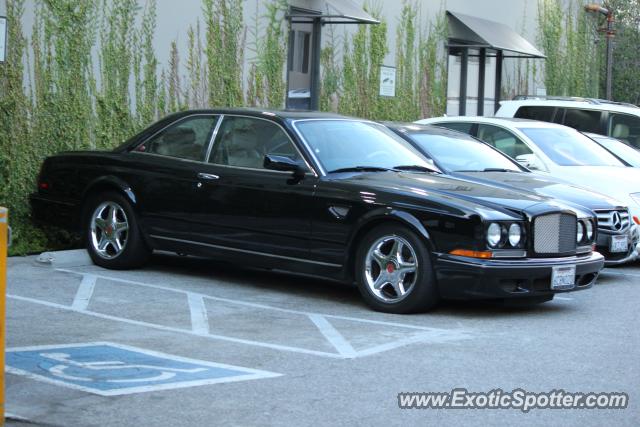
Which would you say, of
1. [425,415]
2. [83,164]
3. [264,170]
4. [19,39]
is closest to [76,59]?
[19,39]

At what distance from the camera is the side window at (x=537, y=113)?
17.4 metres

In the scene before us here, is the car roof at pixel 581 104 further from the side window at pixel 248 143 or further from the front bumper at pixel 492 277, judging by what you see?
the front bumper at pixel 492 277

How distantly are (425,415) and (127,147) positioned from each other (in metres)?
5.76

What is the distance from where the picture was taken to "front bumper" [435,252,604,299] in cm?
860

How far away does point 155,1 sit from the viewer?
49.5ft

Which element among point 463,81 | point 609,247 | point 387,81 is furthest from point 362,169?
point 463,81

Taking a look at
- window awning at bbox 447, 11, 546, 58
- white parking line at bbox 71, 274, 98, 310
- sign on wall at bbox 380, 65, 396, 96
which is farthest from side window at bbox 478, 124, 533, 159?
window awning at bbox 447, 11, 546, 58

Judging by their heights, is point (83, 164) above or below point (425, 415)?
above

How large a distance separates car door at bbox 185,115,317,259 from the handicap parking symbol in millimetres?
2421

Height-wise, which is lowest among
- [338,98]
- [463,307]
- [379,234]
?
[463,307]

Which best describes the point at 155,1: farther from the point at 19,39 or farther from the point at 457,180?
the point at 457,180

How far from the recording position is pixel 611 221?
37.1 ft

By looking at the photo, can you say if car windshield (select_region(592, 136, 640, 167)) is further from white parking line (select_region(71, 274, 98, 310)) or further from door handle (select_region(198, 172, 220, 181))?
white parking line (select_region(71, 274, 98, 310))

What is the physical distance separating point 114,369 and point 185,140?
4.15 metres
